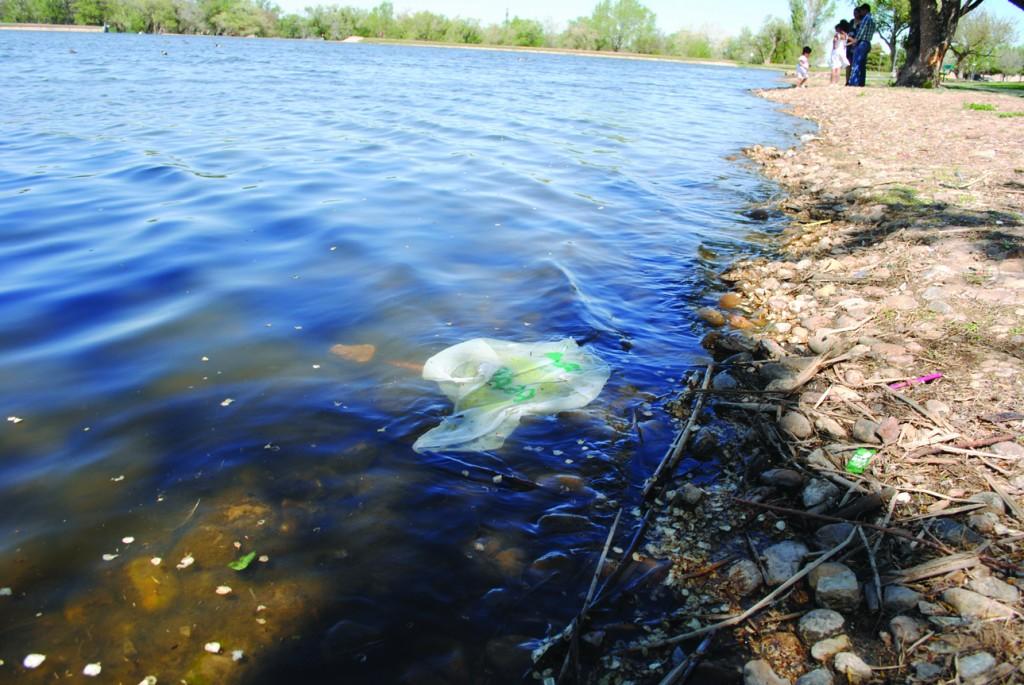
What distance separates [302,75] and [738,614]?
31.3 meters

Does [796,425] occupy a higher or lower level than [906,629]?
higher

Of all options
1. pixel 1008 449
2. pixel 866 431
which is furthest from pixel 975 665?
pixel 866 431

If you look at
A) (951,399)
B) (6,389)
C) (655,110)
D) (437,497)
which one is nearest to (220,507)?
(437,497)

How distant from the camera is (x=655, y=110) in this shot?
899 inches

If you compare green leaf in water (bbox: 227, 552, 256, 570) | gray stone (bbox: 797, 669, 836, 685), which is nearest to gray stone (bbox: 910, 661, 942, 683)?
gray stone (bbox: 797, 669, 836, 685)

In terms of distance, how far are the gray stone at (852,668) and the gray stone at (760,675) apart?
20 cm

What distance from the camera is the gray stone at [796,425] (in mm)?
3830

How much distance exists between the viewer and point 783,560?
2.97m

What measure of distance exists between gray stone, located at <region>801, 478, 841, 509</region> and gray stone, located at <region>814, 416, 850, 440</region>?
1.52ft

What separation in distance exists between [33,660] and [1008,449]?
4.34m

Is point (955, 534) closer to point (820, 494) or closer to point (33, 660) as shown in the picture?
point (820, 494)

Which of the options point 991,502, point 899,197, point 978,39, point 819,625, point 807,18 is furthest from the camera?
point 807,18

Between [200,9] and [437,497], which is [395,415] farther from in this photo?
[200,9]

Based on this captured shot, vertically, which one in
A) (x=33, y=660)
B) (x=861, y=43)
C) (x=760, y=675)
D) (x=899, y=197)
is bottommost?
(x=33, y=660)
